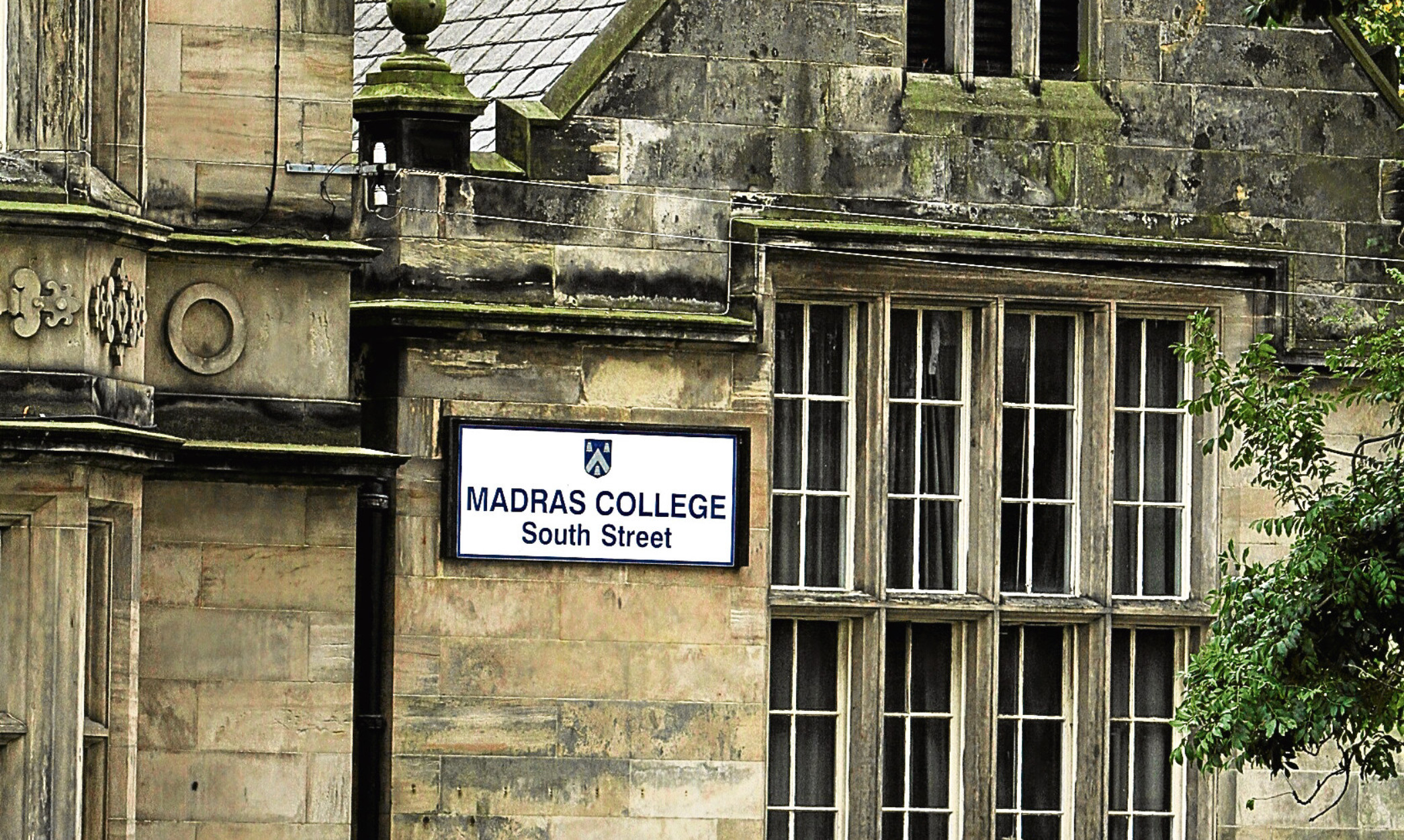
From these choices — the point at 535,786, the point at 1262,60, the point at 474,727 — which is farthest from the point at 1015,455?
the point at 474,727

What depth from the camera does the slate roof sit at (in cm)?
1962

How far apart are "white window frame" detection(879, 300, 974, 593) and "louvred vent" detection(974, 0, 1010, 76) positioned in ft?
4.85

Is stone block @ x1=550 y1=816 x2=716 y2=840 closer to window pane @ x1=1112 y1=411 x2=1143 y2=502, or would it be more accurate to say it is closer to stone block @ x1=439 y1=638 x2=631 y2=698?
stone block @ x1=439 y1=638 x2=631 y2=698

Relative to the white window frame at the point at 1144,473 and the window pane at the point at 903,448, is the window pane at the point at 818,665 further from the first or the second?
the white window frame at the point at 1144,473

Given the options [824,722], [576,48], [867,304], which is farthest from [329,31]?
Answer: [824,722]

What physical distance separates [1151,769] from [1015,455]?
2039 millimetres

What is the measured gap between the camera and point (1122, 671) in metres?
20.2

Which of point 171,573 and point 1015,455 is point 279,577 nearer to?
point 171,573

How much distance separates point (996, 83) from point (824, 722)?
12.8ft

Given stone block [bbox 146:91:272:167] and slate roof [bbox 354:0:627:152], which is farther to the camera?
slate roof [bbox 354:0:627:152]

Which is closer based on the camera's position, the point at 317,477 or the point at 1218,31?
the point at 317,477

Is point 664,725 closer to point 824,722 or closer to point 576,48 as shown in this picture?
point 824,722

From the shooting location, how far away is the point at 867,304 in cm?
1981

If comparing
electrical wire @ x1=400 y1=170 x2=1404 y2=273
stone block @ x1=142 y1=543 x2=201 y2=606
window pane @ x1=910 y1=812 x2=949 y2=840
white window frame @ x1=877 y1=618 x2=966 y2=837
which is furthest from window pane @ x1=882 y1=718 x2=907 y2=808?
stone block @ x1=142 y1=543 x2=201 y2=606
